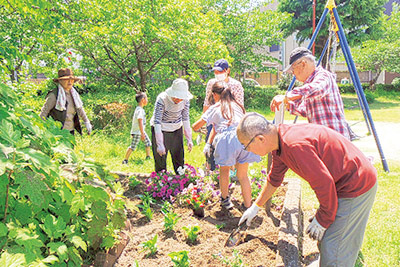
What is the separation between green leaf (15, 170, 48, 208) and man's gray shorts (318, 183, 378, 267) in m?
1.83

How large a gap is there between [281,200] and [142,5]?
7.25 meters

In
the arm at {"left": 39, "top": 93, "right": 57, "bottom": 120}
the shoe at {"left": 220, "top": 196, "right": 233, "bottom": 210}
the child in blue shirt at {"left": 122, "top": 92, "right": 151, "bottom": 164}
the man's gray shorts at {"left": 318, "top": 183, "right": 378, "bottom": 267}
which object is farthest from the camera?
the child in blue shirt at {"left": 122, "top": 92, "right": 151, "bottom": 164}

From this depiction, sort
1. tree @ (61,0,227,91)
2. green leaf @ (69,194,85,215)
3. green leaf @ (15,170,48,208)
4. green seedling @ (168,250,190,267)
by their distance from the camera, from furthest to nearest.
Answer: tree @ (61,0,227,91), green seedling @ (168,250,190,267), green leaf @ (69,194,85,215), green leaf @ (15,170,48,208)

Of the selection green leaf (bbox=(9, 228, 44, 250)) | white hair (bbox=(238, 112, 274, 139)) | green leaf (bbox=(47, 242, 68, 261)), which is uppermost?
white hair (bbox=(238, 112, 274, 139))

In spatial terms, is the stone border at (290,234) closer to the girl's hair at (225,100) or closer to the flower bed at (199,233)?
the flower bed at (199,233)

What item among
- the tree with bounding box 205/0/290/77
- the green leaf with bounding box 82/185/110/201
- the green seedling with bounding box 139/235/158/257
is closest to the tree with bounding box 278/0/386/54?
the tree with bounding box 205/0/290/77

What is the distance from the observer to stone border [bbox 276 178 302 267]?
240 centimetres

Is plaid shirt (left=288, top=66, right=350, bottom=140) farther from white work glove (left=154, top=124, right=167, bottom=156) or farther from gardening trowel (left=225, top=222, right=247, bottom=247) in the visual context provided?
white work glove (left=154, top=124, right=167, bottom=156)

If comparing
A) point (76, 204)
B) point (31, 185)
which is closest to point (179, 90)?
point (76, 204)

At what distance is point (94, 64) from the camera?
1105 centimetres

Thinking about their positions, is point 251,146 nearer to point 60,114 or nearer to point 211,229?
point 211,229

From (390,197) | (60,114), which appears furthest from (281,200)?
(60,114)

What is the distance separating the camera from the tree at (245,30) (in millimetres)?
16031

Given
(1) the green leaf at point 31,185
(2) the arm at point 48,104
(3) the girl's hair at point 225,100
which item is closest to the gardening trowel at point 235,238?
(3) the girl's hair at point 225,100
